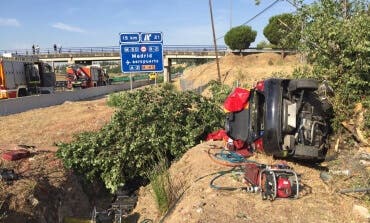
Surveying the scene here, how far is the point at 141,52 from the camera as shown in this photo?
19.6m

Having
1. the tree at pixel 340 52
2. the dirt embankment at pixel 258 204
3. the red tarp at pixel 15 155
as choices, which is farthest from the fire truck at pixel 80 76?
the dirt embankment at pixel 258 204

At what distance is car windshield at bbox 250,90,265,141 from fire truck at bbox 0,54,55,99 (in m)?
29.4

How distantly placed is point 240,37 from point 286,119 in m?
57.0

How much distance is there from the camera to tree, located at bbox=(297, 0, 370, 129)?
7902 millimetres

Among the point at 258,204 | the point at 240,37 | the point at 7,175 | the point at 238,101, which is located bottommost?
the point at 7,175

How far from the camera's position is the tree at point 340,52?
7902 mm

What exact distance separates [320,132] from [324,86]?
1292 millimetres

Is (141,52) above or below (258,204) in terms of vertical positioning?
above

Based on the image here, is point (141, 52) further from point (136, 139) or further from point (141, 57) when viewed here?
point (136, 139)

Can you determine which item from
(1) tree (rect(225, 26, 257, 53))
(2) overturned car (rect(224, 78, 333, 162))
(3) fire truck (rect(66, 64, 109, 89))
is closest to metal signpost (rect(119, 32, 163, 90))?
(2) overturned car (rect(224, 78, 333, 162))

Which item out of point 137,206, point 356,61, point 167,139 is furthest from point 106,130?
point 356,61

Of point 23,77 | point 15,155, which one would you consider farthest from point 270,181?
point 23,77

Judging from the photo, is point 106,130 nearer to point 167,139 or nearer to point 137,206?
point 167,139

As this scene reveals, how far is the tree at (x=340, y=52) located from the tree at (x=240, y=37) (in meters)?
53.0
